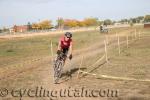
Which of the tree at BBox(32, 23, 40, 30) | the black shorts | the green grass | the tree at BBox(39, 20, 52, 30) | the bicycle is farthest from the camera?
the tree at BBox(39, 20, 52, 30)

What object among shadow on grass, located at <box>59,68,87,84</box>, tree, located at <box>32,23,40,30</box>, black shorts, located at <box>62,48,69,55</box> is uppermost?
black shorts, located at <box>62,48,69,55</box>

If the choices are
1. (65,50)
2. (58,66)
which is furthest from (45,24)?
(58,66)

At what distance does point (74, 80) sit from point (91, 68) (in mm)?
3610

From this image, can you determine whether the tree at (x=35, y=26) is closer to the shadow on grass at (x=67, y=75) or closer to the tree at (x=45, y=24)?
the tree at (x=45, y=24)

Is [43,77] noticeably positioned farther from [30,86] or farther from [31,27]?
[31,27]

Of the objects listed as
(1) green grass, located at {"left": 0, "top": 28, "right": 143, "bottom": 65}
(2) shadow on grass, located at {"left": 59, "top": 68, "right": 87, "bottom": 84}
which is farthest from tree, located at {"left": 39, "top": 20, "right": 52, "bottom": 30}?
(2) shadow on grass, located at {"left": 59, "top": 68, "right": 87, "bottom": 84}

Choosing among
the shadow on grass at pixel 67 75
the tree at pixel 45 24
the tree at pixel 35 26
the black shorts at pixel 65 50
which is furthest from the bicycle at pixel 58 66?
the tree at pixel 45 24

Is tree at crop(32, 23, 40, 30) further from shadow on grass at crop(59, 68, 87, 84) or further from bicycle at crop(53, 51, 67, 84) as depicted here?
bicycle at crop(53, 51, 67, 84)

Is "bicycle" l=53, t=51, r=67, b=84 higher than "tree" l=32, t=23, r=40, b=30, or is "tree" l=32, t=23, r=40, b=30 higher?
"bicycle" l=53, t=51, r=67, b=84

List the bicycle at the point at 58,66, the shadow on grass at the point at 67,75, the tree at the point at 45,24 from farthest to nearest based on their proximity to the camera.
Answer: the tree at the point at 45,24
the shadow on grass at the point at 67,75
the bicycle at the point at 58,66

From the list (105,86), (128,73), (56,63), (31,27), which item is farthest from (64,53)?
(31,27)

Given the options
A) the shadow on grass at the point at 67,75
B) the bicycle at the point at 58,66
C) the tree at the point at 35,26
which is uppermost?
the bicycle at the point at 58,66

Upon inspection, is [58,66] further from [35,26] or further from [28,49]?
[35,26]

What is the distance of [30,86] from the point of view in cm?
1220
